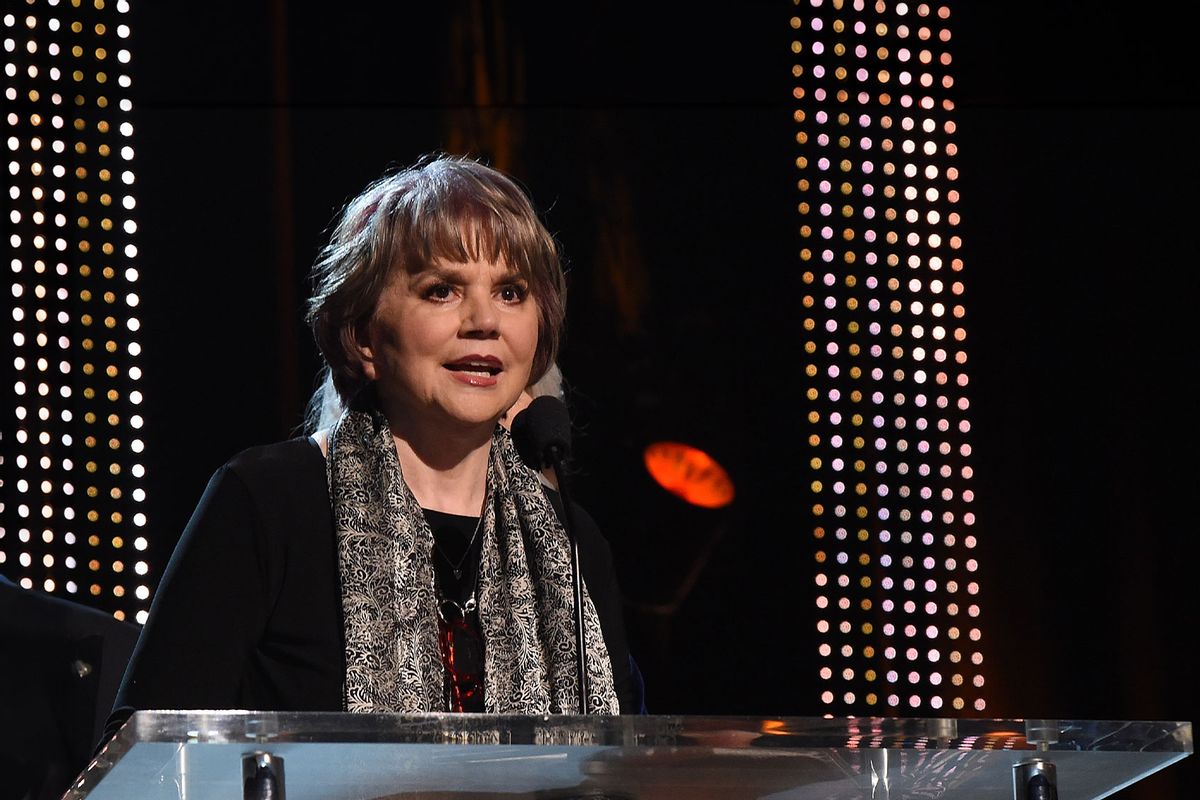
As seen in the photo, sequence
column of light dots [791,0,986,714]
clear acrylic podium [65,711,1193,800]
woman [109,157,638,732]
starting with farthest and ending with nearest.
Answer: column of light dots [791,0,986,714] < woman [109,157,638,732] < clear acrylic podium [65,711,1193,800]

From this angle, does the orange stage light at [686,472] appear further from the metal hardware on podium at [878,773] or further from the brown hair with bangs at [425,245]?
the metal hardware on podium at [878,773]

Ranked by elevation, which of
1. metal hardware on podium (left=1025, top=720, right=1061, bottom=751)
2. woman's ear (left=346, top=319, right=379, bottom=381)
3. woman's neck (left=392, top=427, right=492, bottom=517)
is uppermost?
woman's ear (left=346, top=319, right=379, bottom=381)

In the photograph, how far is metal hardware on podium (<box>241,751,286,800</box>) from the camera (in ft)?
3.67

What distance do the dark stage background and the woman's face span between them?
0.62 meters

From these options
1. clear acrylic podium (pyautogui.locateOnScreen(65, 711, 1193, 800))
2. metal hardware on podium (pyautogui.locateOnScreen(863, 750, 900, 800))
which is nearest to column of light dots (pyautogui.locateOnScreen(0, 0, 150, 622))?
clear acrylic podium (pyautogui.locateOnScreen(65, 711, 1193, 800))

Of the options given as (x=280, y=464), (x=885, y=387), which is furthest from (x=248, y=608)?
(x=885, y=387)

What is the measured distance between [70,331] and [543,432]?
1.18 meters

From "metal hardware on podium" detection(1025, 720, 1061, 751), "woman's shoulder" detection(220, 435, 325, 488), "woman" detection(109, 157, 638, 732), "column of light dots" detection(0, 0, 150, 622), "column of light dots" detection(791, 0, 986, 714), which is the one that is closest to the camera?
"metal hardware on podium" detection(1025, 720, 1061, 751)

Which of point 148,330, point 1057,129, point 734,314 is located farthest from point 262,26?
point 1057,129

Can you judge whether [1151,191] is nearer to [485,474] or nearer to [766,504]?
[766,504]

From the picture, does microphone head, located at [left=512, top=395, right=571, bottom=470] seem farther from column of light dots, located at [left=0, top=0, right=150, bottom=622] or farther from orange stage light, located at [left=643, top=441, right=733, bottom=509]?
column of light dots, located at [left=0, top=0, right=150, bottom=622]

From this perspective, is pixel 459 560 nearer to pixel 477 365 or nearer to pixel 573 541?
pixel 477 365

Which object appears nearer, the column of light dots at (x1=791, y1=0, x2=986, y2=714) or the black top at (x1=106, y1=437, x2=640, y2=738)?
the black top at (x1=106, y1=437, x2=640, y2=738)

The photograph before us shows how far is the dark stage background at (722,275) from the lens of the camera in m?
2.72
